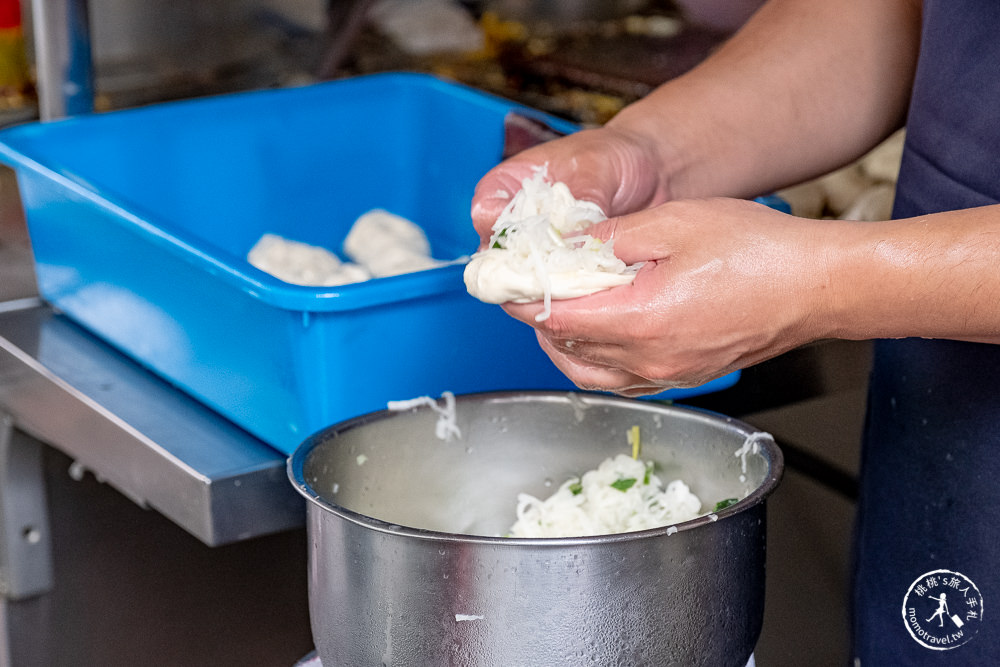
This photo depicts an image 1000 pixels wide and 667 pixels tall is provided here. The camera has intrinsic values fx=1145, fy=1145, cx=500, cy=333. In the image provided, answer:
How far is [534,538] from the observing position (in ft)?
2.57

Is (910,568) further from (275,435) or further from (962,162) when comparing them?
(275,435)

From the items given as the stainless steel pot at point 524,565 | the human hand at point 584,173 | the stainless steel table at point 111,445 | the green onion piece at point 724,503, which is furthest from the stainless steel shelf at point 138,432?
the green onion piece at point 724,503

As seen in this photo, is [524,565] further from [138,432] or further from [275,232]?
[275,232]

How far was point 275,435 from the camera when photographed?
121 cm

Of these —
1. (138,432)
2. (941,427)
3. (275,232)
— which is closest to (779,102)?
(941,427)

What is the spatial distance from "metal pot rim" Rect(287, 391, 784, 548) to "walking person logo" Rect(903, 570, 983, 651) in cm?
32

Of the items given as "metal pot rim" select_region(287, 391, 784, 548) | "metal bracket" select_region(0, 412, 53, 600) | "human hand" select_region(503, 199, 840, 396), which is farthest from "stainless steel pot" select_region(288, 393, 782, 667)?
"metal bracket" select_region(0, 412, 53, 600)

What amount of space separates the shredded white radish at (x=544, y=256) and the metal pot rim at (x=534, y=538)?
0.47ft

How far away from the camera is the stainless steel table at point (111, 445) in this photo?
1.18m

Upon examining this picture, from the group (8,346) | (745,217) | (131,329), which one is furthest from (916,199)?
(8,346)

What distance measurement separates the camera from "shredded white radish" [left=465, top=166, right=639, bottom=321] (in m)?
0.88

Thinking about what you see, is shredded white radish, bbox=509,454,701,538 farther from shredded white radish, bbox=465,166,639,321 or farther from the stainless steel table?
the stainless steel table

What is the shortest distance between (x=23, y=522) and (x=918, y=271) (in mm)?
1301

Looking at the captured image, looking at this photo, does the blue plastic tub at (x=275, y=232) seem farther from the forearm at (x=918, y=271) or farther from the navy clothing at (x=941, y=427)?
the forearm at (x=918, y=271)
